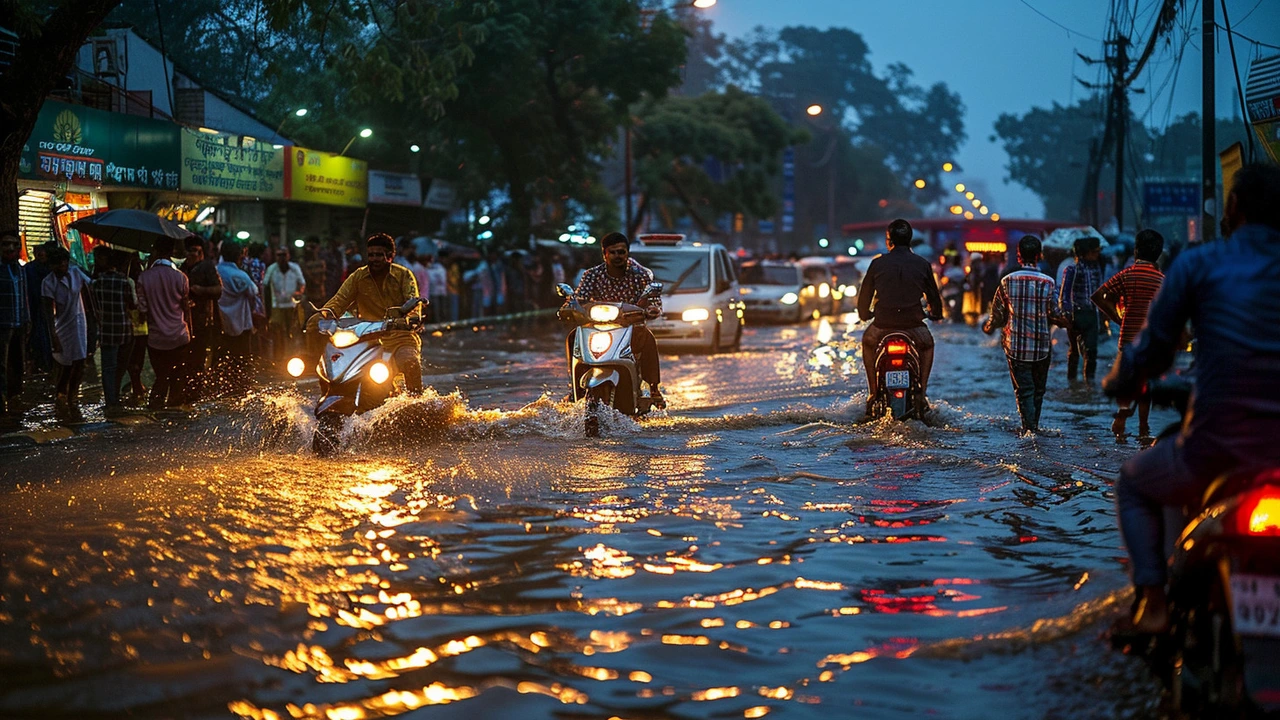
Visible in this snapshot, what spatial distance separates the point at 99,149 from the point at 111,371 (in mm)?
9720

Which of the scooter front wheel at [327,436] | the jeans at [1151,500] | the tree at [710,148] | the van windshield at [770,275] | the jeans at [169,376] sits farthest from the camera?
the tree at [710,148]

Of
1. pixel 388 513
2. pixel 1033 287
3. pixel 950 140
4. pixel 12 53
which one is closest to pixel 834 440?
pixel 1033 287

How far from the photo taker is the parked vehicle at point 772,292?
1374 inches

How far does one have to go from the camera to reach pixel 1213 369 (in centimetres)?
430

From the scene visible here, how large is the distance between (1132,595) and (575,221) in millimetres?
44473

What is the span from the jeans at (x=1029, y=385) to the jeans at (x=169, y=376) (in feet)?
25.8

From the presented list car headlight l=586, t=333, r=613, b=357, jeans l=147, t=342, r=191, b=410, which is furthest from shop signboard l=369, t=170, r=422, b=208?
car headlight l=586, t=333, r=613, b=357

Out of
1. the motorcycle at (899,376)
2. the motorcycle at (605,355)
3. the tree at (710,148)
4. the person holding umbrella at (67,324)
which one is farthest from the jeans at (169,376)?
the tree at (710,148)

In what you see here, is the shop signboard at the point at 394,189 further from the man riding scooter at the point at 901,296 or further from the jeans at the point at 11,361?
the man riding scooter at the point at 901,296

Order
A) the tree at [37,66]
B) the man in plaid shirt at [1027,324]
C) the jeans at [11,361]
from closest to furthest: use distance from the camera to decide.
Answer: the man in plaid shirt at [1027,324], the jeans at [11,361], the tree at [37,66]

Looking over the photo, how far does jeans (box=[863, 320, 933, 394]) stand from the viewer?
36.7 ft

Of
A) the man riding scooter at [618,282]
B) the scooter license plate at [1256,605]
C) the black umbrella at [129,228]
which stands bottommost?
the scooter license plate at [1256,605]

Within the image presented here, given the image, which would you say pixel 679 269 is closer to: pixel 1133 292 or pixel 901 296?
pixel 901 296

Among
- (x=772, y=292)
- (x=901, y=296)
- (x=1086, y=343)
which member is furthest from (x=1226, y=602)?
(x=772, y=292)
